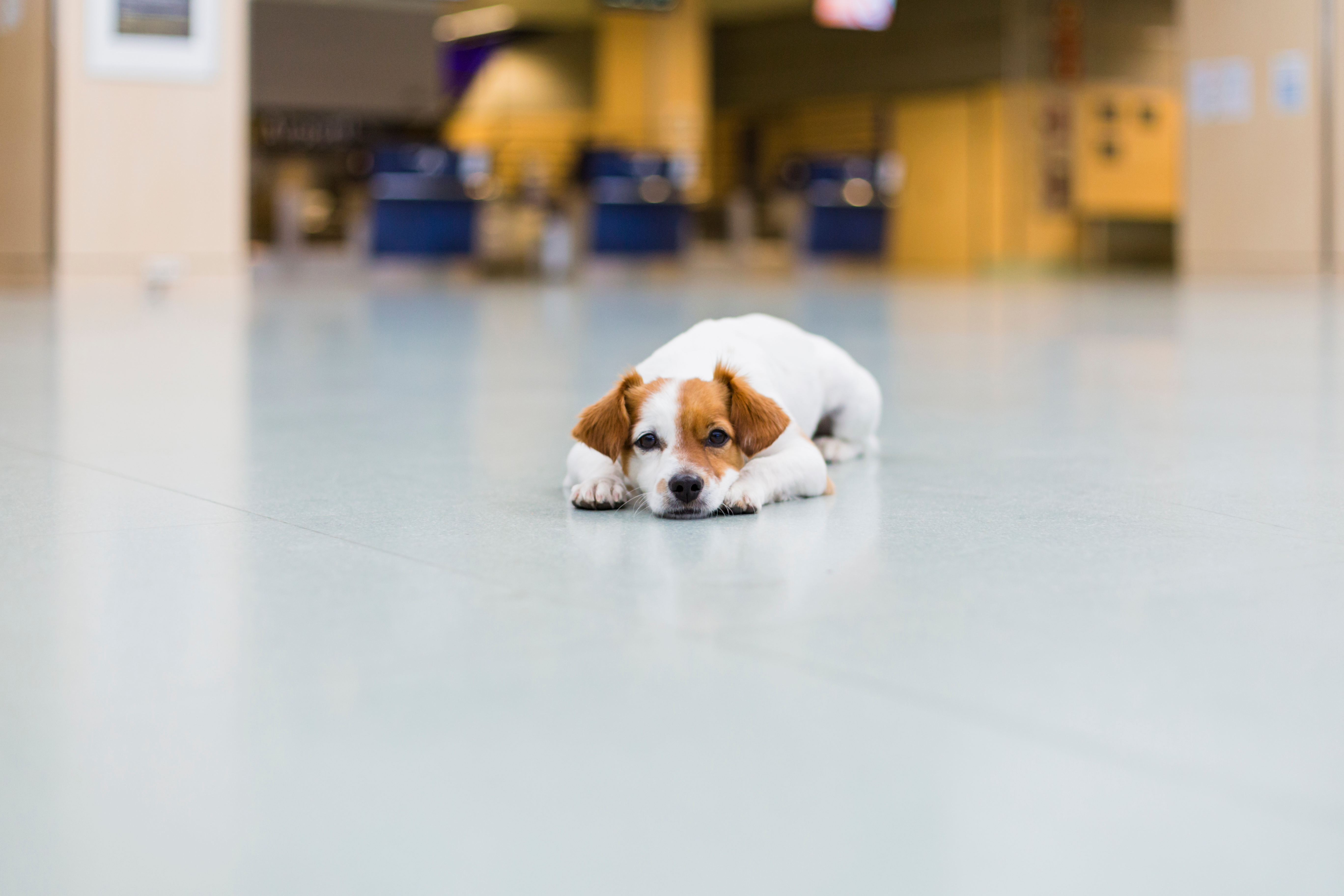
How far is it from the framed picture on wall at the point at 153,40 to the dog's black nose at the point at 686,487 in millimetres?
11153

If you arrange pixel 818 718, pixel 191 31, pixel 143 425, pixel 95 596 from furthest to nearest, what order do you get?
pixel 191 31
pixel 143 425
pixel 95 596
pixel 818 718

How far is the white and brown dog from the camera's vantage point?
265cm

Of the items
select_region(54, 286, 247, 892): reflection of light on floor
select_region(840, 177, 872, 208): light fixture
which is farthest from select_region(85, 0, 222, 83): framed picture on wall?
select_region(840, 177, 872, 208): light fixture

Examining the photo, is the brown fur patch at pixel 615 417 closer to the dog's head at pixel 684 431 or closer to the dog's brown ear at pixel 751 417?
the dog's head at pixel 684 431

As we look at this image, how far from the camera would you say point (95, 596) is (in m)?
2.03

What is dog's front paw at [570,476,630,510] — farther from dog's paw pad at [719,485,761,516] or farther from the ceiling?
the ceiling

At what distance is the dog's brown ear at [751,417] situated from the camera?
269cm

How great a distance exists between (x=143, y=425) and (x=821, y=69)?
24037 millimetres

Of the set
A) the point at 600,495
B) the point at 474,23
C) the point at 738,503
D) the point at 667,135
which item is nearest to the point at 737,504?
the point at 738,503

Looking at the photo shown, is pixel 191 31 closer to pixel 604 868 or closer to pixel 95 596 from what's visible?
pixel 95 596

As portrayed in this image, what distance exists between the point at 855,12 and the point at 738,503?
23.2 metres

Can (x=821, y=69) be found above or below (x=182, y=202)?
above

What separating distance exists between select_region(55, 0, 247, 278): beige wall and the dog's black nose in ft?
35.8

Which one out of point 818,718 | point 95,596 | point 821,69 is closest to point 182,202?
point 95,596
